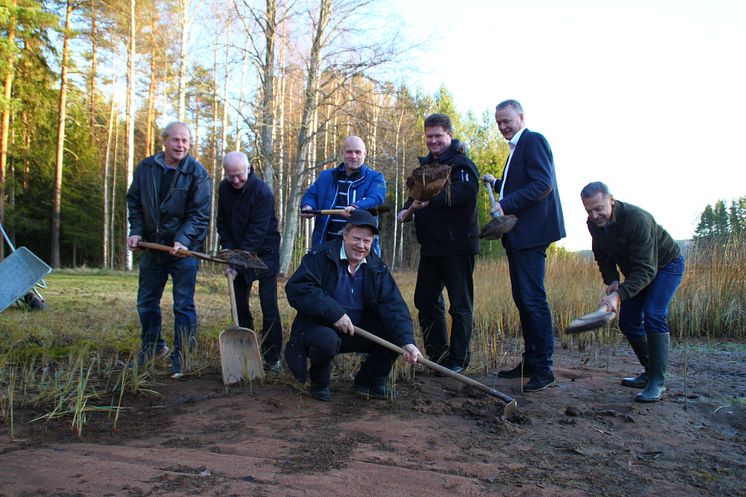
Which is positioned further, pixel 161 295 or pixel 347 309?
pixel 161 295

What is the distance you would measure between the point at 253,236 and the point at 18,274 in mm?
2284

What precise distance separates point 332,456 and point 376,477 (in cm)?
31

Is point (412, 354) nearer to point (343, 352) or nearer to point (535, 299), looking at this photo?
point (343, 352)

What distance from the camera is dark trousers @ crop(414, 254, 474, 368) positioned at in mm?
4281

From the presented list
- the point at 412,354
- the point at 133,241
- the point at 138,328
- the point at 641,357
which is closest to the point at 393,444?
the point at 412,354

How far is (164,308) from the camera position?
770cm

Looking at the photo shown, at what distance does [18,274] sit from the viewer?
5.15 meters

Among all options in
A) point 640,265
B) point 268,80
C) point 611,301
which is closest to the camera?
point 611,301

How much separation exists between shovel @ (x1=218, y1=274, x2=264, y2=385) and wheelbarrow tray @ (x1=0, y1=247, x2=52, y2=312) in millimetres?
2045

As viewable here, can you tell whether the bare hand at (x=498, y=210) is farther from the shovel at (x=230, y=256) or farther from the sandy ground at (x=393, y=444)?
the shovel at (x=230, y=256)

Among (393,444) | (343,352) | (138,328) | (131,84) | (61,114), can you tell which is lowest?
(393,444)

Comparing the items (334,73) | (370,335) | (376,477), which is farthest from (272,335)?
(334,73)

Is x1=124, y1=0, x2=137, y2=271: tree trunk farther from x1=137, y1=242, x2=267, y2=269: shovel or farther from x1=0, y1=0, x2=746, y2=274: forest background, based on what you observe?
x1=137, y1=242, x2=267, y2=269: shovel

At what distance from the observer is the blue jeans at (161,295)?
4332mm
